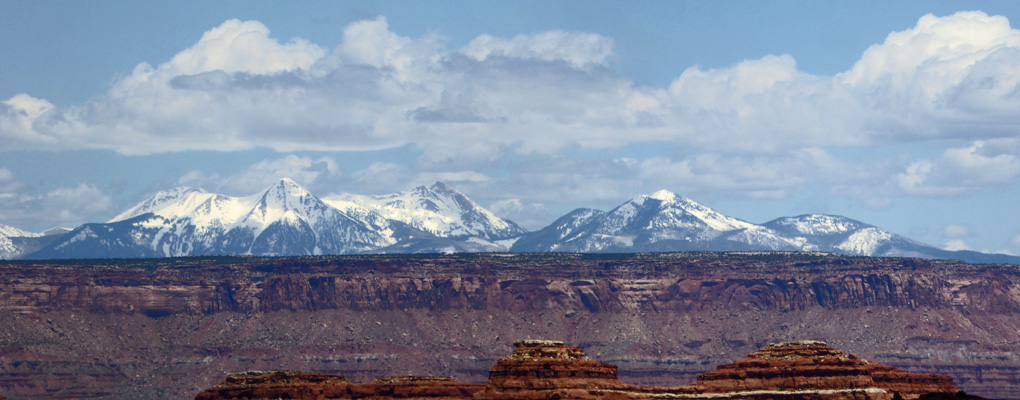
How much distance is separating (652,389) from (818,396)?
1746cm

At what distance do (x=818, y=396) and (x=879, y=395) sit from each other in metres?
7.19

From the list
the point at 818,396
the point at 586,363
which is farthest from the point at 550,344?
the point at 818,396

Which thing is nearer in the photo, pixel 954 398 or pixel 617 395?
pixel 954 398

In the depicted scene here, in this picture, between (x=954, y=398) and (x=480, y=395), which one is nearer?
(x=954, y=398)

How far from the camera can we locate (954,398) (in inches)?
Result: 4975

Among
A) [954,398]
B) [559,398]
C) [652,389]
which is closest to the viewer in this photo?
[954,398]

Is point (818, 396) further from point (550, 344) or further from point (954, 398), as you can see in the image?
point (954, 398)

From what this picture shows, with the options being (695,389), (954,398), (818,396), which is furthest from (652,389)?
(954,398)

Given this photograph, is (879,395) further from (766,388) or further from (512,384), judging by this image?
(512,384)

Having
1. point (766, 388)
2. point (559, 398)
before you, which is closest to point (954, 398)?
point (559, 398)

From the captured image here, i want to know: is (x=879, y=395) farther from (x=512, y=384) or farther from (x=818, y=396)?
(x=512, y=384)

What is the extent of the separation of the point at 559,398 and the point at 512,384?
6180 mm

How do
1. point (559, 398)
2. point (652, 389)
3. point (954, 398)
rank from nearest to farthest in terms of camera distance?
point (954, 398) < point (559, 398) < point (652, 389)

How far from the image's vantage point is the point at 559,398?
181000 mm
